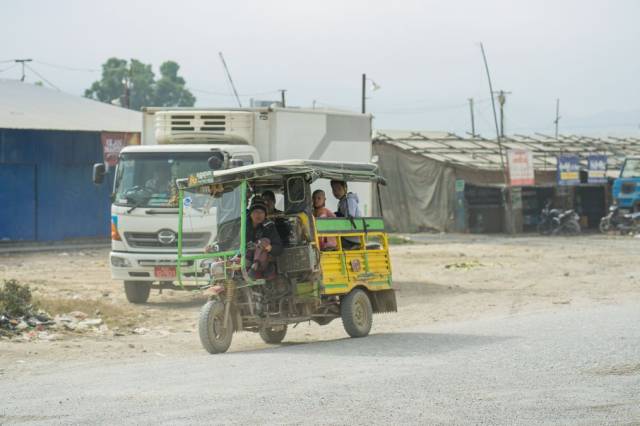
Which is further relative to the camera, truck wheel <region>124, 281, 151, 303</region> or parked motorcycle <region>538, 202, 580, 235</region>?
parked motorcycle <region>538, 202, 580, 235</region>

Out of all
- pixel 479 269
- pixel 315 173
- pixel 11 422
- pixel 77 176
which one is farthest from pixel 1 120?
pixel 11 422

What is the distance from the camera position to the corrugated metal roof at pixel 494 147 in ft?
152

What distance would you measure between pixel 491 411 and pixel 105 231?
29.6m

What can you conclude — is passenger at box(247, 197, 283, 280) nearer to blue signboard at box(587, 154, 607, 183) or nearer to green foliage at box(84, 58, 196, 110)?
blue signboard at box(587, 154, 607, 183)

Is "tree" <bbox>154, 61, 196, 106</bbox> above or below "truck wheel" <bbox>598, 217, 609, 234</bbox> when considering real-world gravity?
above

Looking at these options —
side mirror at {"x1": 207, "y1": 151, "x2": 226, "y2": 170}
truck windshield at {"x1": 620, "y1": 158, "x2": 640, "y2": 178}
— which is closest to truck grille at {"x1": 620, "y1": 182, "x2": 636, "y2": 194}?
truck windshield at {"x1": 620, "y1": 158, "x2": 640, "y2": 178}

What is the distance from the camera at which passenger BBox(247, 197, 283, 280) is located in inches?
493

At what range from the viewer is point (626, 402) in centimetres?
862

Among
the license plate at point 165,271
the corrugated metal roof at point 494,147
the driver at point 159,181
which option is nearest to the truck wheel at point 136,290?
the license plate at point 165,271

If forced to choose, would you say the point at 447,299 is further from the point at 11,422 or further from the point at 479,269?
the point at 11,422

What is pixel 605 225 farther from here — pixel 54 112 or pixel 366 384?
pixel 366 384

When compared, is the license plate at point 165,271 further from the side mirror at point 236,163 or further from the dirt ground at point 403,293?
the side mirror at point 236,163

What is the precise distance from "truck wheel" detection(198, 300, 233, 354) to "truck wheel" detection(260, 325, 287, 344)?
59.4 inches

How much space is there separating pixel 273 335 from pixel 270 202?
6.13 ft
